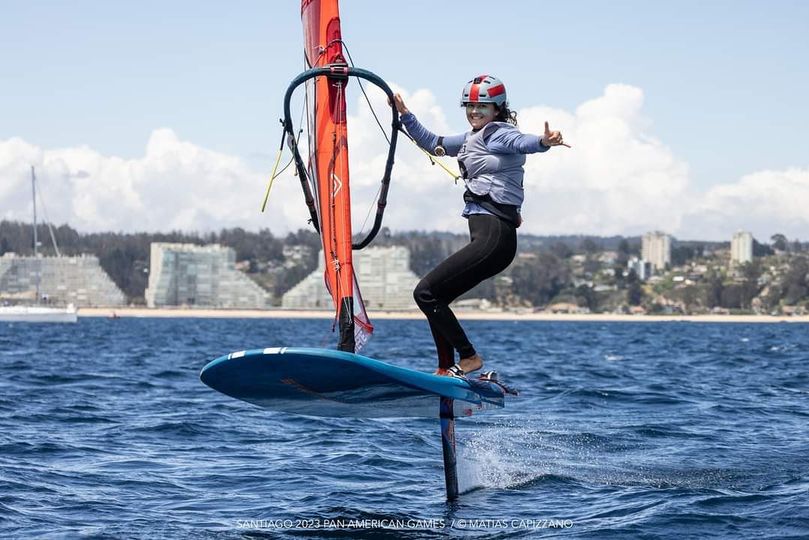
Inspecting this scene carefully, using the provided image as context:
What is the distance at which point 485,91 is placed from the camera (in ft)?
30.8

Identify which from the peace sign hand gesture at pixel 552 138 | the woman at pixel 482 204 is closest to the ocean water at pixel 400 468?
the woman at pixel 482 204

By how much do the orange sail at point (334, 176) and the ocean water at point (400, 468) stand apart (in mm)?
1653

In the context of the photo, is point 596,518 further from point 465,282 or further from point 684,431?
point 684,431

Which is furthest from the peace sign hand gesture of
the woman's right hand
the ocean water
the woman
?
the ocean water

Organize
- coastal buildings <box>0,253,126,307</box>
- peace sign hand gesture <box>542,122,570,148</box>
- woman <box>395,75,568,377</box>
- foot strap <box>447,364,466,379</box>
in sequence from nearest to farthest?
1. peace sign hand gesture <box>542,122,570,148</box>
2. woman <box>395,75,568,377</box>
3. foot strap <box>447,364,466,379</box>
4. coastal buildings <box>0,253,126,307</box>

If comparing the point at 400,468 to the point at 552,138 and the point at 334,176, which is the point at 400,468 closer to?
the point at 334,176

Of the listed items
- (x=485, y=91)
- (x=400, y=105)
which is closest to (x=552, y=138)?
(x=485, y=91)

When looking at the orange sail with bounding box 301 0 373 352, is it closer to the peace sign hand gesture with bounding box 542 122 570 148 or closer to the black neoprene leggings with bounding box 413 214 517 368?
the black neoprene leggings with bounding box 413 214 517 368

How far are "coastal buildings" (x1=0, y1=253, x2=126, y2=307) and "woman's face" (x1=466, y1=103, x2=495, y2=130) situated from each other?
142869 millimetres

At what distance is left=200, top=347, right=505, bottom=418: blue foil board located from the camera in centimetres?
880

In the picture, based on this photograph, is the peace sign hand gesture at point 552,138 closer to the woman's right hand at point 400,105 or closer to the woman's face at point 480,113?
the woman's face at point 480,113

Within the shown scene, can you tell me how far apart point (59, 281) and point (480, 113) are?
566ft

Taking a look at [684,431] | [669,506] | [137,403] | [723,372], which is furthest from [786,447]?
[723,372]

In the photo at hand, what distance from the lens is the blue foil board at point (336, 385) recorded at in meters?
8.80
